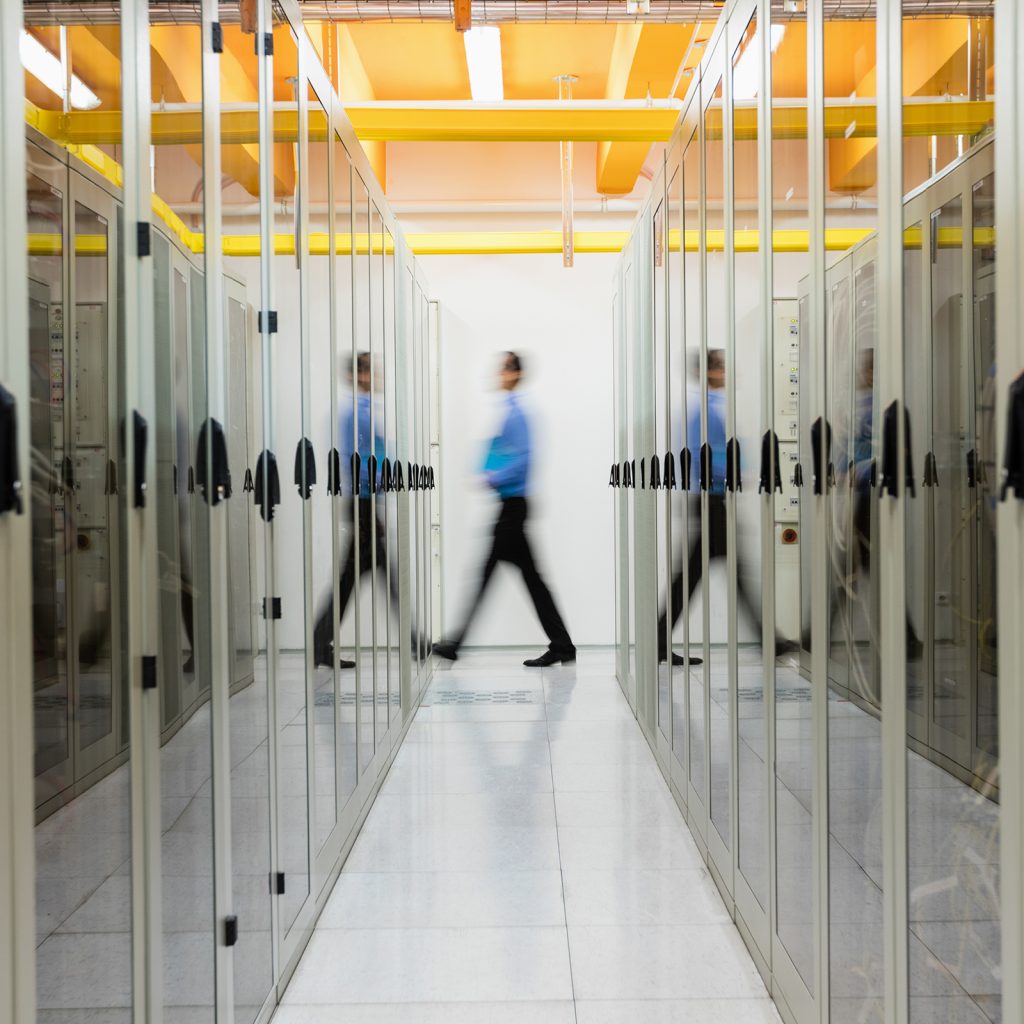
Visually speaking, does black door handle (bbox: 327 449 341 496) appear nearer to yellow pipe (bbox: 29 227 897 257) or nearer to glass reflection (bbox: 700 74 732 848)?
yellow pipe (bbox: 29 227 897 257)

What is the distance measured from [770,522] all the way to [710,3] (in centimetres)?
298

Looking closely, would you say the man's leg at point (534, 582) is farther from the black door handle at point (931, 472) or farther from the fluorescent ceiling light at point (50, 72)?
the fluorescent ceiling light at point (50, 72)

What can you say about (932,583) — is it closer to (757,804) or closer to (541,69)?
(757,804)

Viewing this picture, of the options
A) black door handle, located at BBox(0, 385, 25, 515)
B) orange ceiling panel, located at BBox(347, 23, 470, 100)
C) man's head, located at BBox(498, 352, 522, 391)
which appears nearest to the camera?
black door handle, located at BBox(0, 385, 25, 515)

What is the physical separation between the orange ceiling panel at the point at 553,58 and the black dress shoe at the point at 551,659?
12.5 feet

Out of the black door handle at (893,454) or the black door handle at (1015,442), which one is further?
the black door handle at (893,454)

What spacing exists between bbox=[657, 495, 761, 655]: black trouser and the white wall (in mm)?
3414

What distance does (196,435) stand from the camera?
193 centimetres

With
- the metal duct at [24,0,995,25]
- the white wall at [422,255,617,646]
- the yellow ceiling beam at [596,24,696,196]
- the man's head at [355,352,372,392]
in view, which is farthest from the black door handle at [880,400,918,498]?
the white wall at [422,255,617,646]

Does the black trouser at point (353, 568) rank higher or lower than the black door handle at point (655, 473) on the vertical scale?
lower

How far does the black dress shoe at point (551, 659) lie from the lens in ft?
22.6

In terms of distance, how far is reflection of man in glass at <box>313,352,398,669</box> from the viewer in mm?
3176

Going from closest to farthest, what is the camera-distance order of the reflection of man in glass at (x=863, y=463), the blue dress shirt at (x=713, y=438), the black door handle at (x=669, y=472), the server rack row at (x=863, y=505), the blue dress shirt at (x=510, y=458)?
the server rack row at (x=863, y=505) → the reflection of man in glass at (x=863, y=463) → the blue dress shirt at (x=713, y=438) → the black door handle at (x=669, y=472) → the blue dress shirt at (x=510, y=458)

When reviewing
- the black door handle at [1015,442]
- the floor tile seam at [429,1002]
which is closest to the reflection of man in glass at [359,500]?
the floor tile seam at [429,1002]
